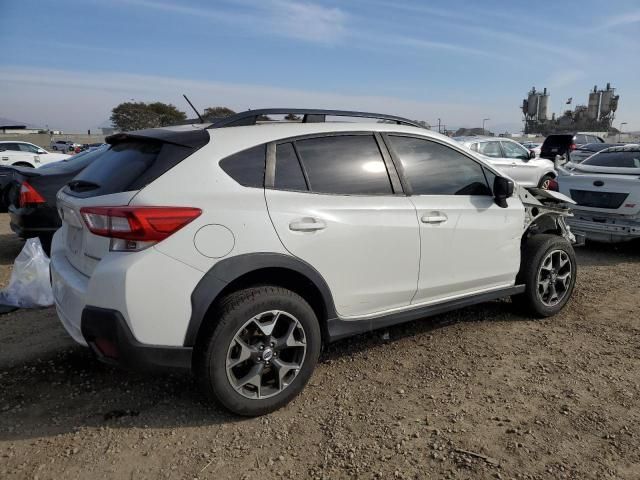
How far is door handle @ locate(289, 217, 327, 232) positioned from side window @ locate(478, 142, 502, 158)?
10190 millimetres

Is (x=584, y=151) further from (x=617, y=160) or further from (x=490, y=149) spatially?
(x=617, y=160)

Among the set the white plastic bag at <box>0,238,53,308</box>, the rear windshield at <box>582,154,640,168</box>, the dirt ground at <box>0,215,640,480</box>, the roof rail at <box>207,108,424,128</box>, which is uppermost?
the roof rail at <box>207,108,424,128</box>

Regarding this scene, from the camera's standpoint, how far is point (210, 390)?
2.65 meters

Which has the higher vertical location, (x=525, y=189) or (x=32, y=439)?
(x=525, y=189)

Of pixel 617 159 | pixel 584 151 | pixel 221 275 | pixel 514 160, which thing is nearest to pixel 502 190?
pixel 221 275

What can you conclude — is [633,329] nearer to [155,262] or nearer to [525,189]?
[525,189]

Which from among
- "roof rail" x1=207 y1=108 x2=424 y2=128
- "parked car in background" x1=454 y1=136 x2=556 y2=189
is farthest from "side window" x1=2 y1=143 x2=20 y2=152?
"roof rail" x1=207 y1=108 x2=424 y2=128

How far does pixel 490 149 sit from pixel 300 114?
10.1 m

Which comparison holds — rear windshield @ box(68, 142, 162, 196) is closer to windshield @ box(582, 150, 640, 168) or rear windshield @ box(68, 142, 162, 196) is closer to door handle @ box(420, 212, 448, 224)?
door handle @ box(420, 212, 448, 224)

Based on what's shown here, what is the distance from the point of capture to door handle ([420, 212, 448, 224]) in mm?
3365

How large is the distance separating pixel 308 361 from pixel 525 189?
261 centimetres

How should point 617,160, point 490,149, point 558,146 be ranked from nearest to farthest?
point 617,160
point 490,149
point 558,146

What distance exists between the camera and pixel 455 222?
354cm

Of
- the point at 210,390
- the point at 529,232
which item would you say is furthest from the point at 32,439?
the point at 529,232
